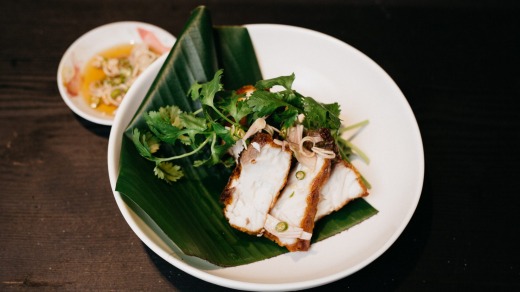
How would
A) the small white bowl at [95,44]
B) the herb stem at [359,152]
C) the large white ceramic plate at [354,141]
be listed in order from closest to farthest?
the large white ceramic plate at [354,141] < the herb stem at [359,152] < the small white bowl at [95,44]

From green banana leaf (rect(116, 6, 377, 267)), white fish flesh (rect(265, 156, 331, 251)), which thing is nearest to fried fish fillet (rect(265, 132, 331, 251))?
white fish flesh (rect(265, 156, 331, 251))

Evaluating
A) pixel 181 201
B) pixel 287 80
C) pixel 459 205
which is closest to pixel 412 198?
pixel 459 205

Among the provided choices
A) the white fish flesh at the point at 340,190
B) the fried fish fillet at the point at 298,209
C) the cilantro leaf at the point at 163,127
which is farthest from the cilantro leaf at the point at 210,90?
the white fish flesh at the point at 340,190

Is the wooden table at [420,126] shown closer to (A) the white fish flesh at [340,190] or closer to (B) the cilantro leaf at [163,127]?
(A) the white fish flesh at [340,190]

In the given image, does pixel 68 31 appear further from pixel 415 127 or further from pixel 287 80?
pixel 415 127

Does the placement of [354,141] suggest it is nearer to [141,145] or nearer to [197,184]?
[197,184]
